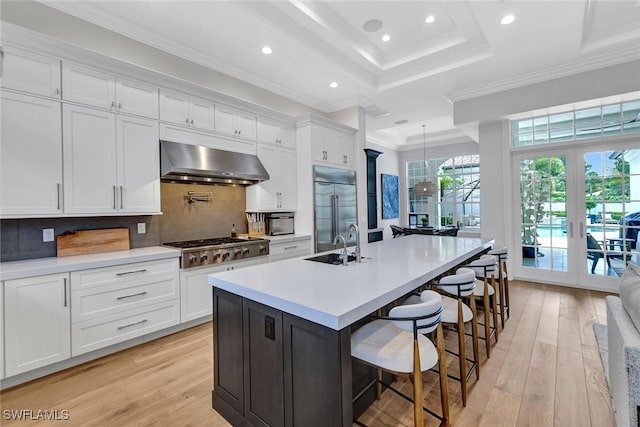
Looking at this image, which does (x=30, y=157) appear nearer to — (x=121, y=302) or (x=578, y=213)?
(x=121, y=302)

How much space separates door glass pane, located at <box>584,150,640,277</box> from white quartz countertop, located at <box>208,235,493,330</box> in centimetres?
342

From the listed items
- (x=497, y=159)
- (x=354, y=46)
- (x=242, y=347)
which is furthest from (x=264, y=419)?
(x=497, y=159)

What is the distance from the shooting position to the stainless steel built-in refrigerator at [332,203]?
446cm

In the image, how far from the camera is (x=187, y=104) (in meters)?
3.29

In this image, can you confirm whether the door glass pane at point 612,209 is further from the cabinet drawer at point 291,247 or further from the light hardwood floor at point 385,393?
the cabinet drawer at point 291,247

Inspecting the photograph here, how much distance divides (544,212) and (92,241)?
627 centimetres

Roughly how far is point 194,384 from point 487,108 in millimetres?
5423

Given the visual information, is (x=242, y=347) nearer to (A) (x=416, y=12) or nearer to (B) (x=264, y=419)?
(B) (x=264, y=419)

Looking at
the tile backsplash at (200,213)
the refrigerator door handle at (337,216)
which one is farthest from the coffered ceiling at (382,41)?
the refrigerator door handle at (337,216)

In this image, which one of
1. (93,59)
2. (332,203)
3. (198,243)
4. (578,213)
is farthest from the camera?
(332,203)

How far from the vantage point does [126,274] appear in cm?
264

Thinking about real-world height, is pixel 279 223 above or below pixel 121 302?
above

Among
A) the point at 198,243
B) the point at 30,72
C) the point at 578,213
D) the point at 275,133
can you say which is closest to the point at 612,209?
the point at 578,213

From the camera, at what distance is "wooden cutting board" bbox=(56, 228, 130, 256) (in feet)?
8.80
